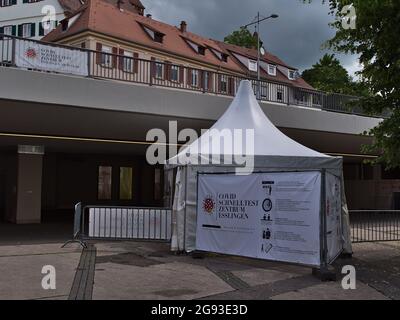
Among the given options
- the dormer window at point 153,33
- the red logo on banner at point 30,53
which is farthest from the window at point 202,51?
the red logo on banner at point 30,53

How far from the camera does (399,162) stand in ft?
37.0

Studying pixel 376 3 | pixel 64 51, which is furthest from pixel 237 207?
pixel 64 51

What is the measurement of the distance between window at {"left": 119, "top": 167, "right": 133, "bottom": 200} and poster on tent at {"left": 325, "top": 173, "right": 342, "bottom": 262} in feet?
69.8

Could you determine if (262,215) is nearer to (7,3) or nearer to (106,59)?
(106,59)

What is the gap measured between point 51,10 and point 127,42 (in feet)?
58.4

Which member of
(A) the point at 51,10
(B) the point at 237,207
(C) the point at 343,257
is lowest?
(C) the point at 343,257

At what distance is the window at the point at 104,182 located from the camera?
3027 cm

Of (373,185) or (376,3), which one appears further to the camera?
(373,185)

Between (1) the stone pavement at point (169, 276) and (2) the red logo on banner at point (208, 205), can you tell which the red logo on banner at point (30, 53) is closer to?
(1) the stone pavement at point (169, 276)

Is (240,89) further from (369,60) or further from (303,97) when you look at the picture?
(303,97)

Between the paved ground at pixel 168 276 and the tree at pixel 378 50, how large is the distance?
9.33ft

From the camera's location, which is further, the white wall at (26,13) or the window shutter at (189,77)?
the white wall at (26,13)

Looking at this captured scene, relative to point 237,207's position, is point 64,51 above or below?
above

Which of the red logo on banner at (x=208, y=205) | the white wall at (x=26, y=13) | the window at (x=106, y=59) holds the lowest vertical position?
the red logo on banner at (x=208, y=205)
